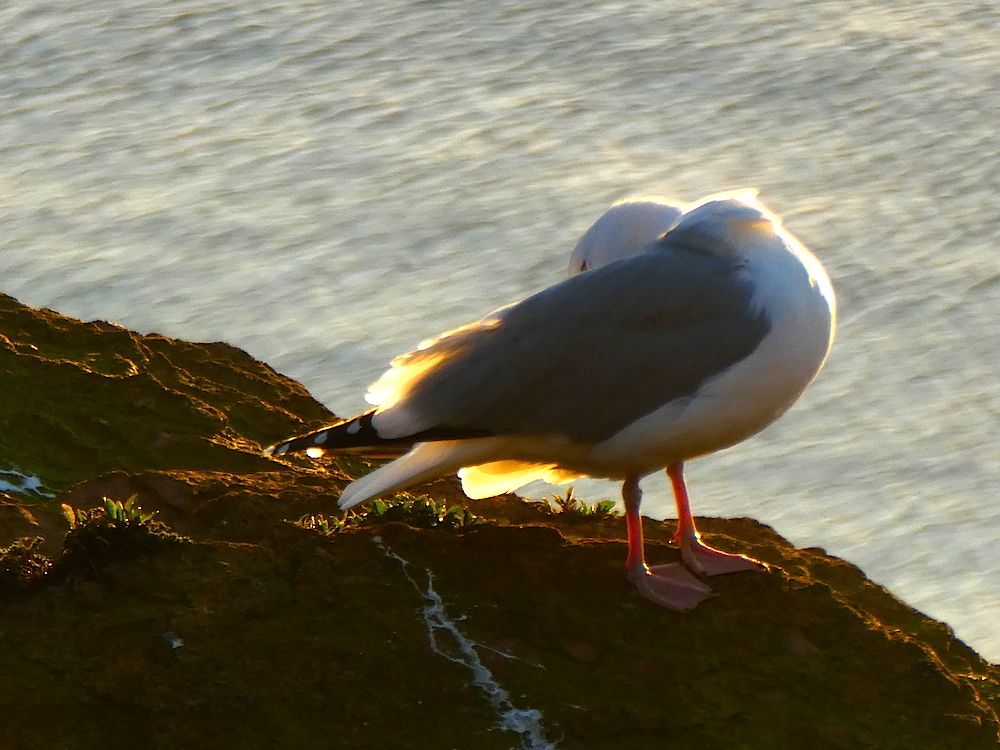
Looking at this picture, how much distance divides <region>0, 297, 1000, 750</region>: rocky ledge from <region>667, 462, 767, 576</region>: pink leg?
77 millimetres

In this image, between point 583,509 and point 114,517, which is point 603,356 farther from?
point 114,517

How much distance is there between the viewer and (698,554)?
5195 mm

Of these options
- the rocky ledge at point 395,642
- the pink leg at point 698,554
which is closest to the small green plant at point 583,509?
the rocky ledge at point 395,642

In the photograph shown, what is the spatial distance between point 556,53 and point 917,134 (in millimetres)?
3232

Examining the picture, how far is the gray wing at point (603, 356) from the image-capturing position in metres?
4.89

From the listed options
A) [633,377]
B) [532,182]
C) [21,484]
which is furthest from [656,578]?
[532,182]

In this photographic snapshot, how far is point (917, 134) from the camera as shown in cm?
1217

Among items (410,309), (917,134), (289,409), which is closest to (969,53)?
(917,134)

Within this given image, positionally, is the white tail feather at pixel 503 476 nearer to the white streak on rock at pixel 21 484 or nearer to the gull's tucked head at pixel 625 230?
the gull's tucked head at pixel 625 230

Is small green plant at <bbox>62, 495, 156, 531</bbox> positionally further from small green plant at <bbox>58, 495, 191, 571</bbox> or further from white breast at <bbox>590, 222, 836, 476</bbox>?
white breast at <bbox>590, 222, 836, 476</bbox>

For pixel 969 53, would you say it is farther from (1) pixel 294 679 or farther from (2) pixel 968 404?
(1) pixel 294 679

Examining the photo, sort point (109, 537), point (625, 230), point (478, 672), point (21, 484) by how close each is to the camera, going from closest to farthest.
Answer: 1. point (478, 672)
2. point (109, 537)
3. point (21, 484)
4. point (625, 230)

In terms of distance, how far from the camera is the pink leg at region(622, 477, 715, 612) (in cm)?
476

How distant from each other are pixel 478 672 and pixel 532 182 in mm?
7771
